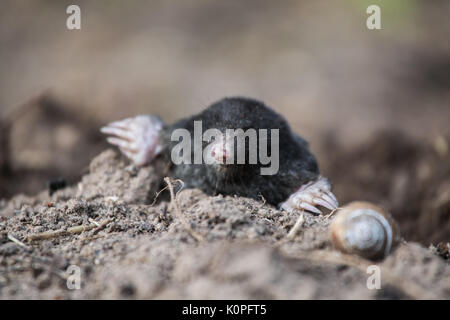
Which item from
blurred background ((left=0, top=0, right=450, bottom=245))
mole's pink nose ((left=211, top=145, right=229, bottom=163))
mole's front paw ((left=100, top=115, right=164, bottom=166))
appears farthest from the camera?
blurred background ((left=0, top=0, right=450, bottom=245))

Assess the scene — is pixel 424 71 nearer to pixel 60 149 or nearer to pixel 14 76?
pixel 60 149

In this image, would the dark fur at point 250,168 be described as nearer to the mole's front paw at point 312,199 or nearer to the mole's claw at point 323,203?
the mole's front paw at point 312,199

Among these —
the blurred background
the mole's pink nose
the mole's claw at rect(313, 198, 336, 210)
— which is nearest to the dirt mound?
the mole's pink nose

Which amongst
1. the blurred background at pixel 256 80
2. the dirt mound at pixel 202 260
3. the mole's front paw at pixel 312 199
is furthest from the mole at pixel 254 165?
the blurred background at pixel 256 80

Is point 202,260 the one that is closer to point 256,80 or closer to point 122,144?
point 122,144

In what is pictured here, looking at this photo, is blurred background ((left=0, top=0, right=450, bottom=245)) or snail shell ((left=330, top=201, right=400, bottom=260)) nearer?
snail shell ((left=330, top=201, right=400, bottom=260))

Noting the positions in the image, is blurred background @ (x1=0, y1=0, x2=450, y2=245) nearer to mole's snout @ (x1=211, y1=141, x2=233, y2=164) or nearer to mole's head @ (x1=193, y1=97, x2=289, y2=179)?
mole's head @ (x1=193, y1=97, x2=289, y2=179)

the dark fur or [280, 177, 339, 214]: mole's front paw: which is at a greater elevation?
the dark fur
